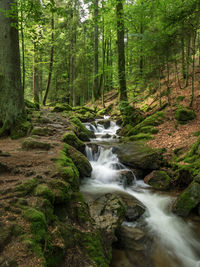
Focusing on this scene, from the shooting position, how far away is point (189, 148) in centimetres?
714

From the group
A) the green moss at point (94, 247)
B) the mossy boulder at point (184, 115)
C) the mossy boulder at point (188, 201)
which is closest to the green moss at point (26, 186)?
the green moss at point (94, 247)

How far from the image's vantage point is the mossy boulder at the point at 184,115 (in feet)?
29.4

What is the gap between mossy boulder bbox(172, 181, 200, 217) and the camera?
16.1 feet

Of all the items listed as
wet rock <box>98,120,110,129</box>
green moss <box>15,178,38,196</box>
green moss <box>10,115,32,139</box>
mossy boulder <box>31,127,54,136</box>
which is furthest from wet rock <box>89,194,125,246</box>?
wet rock <box>98,120,110,129</box>

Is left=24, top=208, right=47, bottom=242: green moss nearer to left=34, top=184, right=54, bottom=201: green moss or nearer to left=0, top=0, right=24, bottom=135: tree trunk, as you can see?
left=34, top=184, right=54, bottom=201: green moss

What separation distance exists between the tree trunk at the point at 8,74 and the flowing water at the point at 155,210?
3922mm

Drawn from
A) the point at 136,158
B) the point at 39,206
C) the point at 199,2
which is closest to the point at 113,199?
the point at 39,206

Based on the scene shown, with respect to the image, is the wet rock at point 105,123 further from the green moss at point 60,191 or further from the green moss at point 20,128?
the green moss at point 60,191

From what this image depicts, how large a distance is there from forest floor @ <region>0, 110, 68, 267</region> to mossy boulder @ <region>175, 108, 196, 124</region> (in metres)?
6.62

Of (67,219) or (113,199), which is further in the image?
(113,199)

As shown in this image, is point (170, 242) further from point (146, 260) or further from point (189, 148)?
point (189, 148)

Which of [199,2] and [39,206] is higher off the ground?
[199,2]

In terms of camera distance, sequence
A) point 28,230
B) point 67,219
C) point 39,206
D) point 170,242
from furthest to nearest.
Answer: point 170,242, point 67,219, point 39,206, point 28,230

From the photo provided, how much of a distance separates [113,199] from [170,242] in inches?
72.0
